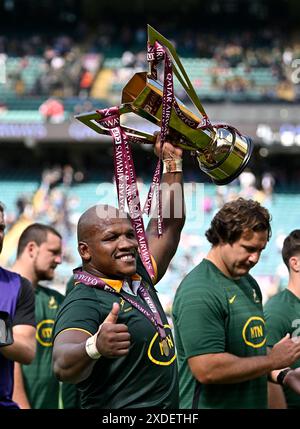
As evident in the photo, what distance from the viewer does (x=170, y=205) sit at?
4141 millimetres

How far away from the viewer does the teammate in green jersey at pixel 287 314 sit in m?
4.58

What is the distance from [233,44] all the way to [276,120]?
5.13m

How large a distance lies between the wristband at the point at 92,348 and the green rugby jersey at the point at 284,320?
6.00 ft

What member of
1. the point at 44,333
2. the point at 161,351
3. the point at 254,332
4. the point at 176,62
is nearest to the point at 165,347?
the point at 161,351

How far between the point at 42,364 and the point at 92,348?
312cm

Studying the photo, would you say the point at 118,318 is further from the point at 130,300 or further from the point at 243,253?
the point at 243,253

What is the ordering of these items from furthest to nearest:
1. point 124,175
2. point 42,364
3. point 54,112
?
1. point 54,112
2. point 42,364
3. point 124,175

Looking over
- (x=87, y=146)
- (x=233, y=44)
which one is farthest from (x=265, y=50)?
(x=87, y=146)

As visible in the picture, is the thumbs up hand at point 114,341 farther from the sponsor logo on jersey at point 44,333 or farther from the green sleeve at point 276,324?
the sponsor logo on jersey at point 44,333

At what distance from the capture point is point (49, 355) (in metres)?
5.99

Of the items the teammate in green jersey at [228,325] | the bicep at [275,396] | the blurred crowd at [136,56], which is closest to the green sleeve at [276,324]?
the bicep at [275,396]

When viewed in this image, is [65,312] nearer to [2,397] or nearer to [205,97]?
[2,397]

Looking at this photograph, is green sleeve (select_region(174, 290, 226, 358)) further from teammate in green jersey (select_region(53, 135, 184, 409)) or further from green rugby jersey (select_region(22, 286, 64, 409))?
green rugby jersey (select_region(22, 286, 64, 409))

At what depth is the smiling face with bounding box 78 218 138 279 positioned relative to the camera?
3.40 metres
